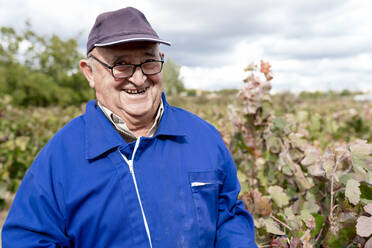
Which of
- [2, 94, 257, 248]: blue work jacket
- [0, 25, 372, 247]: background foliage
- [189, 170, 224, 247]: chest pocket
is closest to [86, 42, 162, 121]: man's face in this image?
[2, 94, 257, 248]: blue work jacket

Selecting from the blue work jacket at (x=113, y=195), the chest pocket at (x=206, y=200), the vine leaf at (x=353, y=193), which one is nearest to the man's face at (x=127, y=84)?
the blue work jacket at (x=113, y=195)

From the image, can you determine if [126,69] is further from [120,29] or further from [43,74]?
[43,74]

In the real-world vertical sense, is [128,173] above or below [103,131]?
below

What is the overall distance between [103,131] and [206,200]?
0.63 metres

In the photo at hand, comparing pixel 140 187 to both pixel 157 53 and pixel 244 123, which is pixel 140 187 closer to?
pixel 157 53

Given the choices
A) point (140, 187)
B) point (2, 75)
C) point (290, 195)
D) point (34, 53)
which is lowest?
point (290, 195)

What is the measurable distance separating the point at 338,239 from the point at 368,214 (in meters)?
0.19

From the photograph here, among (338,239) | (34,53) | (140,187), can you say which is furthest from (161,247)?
(34,53)

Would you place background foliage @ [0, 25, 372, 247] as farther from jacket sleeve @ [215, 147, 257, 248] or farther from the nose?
the nose

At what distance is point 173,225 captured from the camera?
68.4 inches

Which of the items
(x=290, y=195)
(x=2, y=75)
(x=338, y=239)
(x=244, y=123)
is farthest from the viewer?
(x=2, y=75)

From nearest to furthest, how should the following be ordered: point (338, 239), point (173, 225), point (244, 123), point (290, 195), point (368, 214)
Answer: point (368, 214)
point (338, 239)
point (173, 225)
point (290, 195)
point (244, 123)

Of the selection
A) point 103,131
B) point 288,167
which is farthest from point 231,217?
point 103,131

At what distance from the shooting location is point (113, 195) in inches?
66.3
